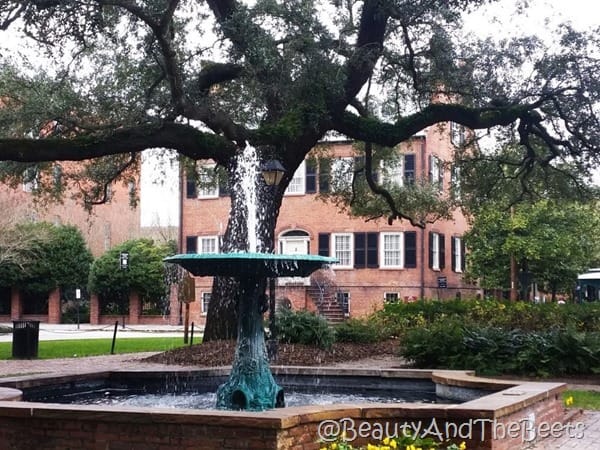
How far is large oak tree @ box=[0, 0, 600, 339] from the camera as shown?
17.3 m

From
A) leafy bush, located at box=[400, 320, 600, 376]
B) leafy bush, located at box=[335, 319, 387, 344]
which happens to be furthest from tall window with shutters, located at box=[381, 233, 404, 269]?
leafy bush, located at box=[400, 320, 600, 376]

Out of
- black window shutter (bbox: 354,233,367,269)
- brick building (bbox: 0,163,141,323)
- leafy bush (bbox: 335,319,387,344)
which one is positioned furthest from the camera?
black window shutter (bbox: 354,233,367,269)

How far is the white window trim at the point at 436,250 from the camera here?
41562mm

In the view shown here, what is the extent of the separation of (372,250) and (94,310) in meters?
17.2

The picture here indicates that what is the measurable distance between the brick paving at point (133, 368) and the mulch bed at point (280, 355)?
0.58 metres

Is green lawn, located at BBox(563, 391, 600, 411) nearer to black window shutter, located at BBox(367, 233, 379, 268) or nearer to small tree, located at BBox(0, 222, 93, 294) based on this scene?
black window shutter, located at BBox(367, 233, 379, 268)

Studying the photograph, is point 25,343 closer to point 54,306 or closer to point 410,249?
point 410,249

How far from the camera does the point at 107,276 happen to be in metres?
46.8

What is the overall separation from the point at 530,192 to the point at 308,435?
745 inches

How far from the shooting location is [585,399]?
41.0ft

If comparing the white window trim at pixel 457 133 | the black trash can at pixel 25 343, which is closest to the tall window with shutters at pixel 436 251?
the white window trim at pixel 457 133

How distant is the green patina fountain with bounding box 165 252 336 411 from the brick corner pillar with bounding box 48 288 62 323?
4134cm

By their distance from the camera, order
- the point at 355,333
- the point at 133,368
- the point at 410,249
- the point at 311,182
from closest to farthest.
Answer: the point at 133,368 → the point at 355,333 → the point at 410,249 → the point at 311,182

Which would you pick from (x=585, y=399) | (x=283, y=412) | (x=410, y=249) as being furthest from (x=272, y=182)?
(x=410, y=249)
